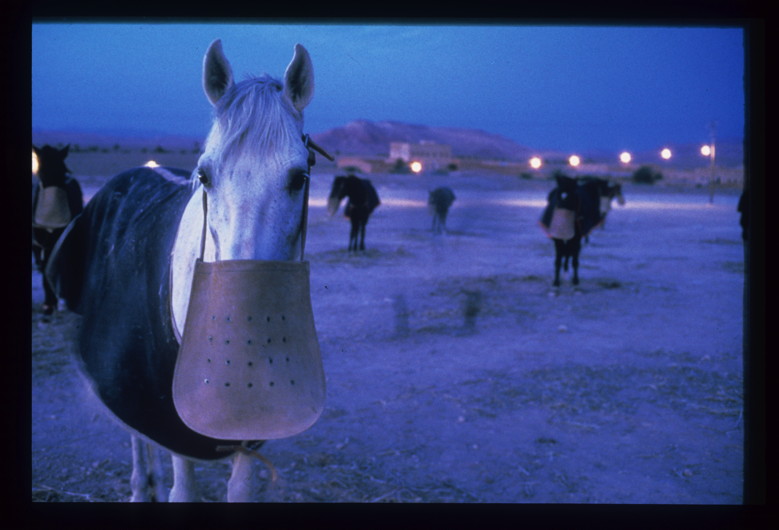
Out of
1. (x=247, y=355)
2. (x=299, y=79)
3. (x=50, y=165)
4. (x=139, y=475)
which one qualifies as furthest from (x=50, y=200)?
(x=247, y=355)

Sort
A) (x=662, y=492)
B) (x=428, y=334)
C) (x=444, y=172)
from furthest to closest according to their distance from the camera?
(x=444, y=172), (x=428, y=334), (x=662, y=492)

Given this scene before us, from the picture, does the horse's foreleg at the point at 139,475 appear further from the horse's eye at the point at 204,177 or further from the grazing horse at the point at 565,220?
the grazing horse at the point at 565,220

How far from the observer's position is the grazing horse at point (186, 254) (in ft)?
6.49

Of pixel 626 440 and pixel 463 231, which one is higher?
pixel 463 231

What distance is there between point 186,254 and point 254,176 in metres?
0.59

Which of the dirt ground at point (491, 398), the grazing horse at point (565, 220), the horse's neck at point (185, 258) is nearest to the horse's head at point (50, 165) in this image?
the dirt ground at point (491, 398)

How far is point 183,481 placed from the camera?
8.91 feet

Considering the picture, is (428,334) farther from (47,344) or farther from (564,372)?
(47,344)

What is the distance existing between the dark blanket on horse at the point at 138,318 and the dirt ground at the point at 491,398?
753 mm

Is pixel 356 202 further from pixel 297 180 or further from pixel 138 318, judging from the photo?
pixel 297 180

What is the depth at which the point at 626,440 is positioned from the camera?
442 cm
